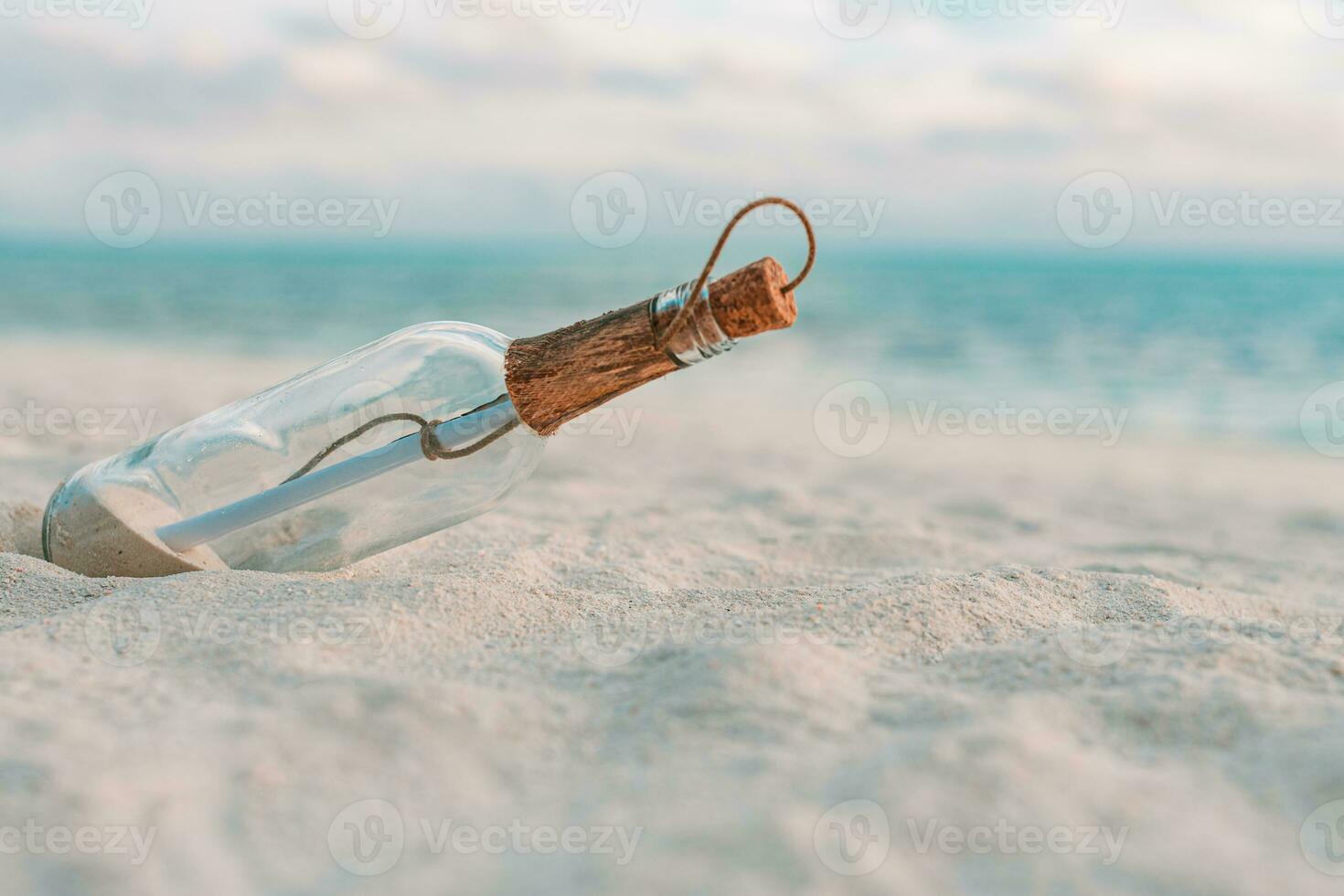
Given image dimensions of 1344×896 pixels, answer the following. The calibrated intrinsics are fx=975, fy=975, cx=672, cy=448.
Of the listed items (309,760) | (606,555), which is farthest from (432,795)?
(606,555)

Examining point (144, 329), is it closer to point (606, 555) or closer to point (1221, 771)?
point (606, 555)

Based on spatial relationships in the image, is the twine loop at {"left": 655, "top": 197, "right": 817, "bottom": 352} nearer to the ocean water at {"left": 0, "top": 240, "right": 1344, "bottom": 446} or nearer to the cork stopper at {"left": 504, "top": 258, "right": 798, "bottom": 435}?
the cork stopper at {"left": 504, "top": 258, "right": 798, "bottom": 435}

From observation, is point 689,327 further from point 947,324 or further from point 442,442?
point 947,324

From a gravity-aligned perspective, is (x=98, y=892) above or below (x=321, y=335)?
below

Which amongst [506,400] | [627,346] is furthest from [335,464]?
[627,346]

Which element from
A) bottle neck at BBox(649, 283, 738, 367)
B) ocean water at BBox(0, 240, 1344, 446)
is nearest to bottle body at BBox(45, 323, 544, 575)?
bottle neck at BBox(649, 283, 738, 367)
